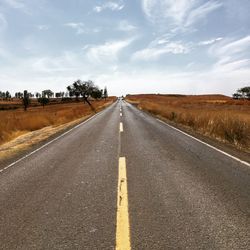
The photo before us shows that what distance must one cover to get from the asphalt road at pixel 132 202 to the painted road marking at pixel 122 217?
0.19 ft

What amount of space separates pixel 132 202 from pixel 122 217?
714 millimetres

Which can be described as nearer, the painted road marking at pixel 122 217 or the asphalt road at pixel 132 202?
the painted road marking at pixel 122 217

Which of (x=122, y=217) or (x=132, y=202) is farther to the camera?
(x=132, y=202)

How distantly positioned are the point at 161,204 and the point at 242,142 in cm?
884

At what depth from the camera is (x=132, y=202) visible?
5.48 m

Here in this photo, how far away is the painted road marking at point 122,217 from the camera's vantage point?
12.9ft

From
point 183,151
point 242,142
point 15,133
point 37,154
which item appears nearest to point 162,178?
point 183,151

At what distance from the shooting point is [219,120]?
17.3m

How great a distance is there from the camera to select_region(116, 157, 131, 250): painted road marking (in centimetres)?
392

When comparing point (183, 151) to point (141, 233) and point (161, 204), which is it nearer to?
point (161, 204)

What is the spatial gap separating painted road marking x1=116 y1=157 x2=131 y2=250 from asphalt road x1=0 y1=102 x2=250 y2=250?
0.06m

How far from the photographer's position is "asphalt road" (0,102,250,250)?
4047 millimetres

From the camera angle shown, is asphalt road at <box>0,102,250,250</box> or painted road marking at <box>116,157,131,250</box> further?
asphalt road at <box>0,102,250,250</box>

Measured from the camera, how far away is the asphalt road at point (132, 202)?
4047mm
